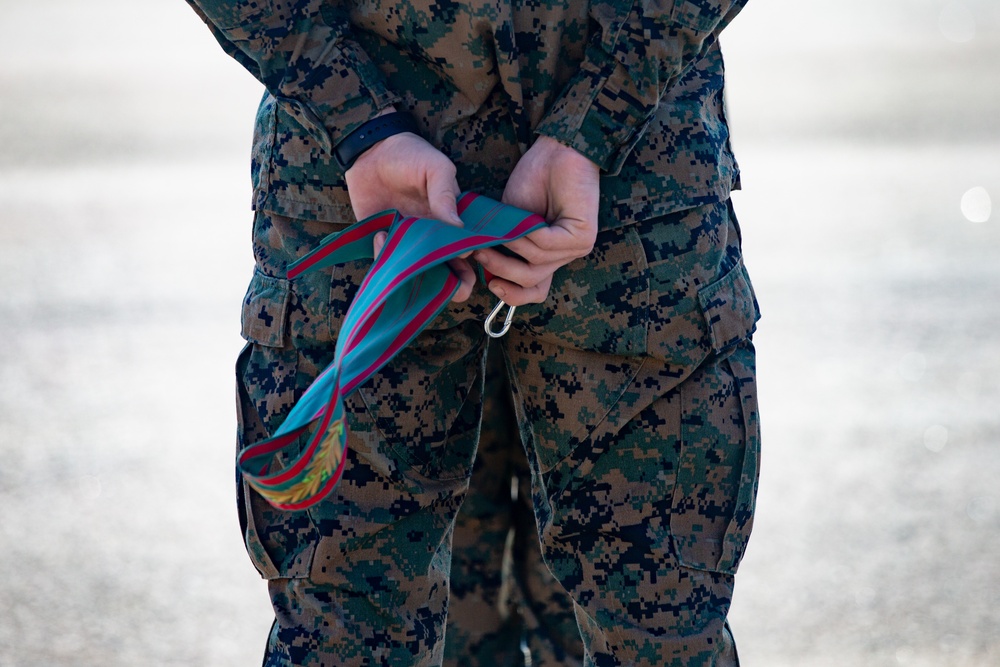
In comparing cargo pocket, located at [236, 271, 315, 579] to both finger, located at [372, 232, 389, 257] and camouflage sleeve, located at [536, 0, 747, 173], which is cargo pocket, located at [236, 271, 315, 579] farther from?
camouflage sleeve, located at [536, 0, 747, 173]

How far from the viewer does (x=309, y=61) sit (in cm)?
155

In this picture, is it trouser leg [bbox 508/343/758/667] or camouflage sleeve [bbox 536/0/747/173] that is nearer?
camouflage sleeve [bbox 536/0/747/173]

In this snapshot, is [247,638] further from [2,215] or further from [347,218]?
[2,215]

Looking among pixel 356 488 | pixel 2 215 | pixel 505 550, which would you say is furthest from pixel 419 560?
pixel 2 215

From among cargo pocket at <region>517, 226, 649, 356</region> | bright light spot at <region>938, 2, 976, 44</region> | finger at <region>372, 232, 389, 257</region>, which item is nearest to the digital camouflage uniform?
cargo pocket at <region>517, 226, 649, 356</region>

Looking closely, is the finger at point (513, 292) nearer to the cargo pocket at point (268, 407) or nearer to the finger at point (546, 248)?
the finger at point (546, 248)

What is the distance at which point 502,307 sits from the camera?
62.7 inches

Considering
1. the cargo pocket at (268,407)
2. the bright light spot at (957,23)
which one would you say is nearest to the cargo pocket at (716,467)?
the cargo pocket at (268,407)

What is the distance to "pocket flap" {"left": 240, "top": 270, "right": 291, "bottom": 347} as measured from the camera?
161 centimetres

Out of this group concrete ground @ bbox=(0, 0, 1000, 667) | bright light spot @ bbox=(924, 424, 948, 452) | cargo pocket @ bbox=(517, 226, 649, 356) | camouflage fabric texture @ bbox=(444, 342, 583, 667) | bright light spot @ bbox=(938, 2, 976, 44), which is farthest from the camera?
bright light spot @ bbox=(938, 2, 976, 44)

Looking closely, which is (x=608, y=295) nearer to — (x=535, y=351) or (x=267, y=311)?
(x=535, y=351)

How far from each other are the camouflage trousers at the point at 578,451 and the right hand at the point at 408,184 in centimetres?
9

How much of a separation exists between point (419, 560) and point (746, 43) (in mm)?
10509

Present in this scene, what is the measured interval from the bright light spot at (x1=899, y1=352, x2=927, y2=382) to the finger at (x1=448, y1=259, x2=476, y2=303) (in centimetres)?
292
